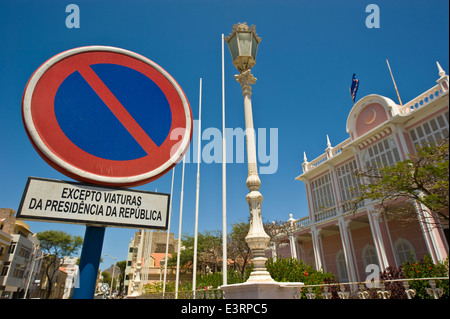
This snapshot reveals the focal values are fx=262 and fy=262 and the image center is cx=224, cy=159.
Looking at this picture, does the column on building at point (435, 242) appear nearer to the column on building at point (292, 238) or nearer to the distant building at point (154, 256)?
the column on building at point (292, 238)

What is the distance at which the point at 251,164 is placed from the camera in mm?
5309

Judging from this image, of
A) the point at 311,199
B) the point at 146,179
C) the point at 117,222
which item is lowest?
the point at 117,222

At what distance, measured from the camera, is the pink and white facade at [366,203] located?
42.7ft

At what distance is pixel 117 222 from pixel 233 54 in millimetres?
5003

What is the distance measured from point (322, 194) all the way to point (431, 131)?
8.58m

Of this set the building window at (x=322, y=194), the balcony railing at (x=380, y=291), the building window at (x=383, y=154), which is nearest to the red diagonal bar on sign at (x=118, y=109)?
the balcony railing at (x=380, y=291)

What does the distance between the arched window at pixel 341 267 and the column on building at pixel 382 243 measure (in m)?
4.22

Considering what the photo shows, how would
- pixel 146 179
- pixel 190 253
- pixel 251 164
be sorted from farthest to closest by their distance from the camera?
pixel 190 253
pixel 251 164
pixel 146 179

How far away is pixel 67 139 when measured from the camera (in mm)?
2514

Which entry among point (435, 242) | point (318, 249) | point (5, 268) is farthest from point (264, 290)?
point (5, 268)

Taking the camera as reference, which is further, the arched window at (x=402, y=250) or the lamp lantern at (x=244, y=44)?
the arched window at (x=402, y=250)

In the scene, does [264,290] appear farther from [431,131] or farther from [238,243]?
[238,243]
